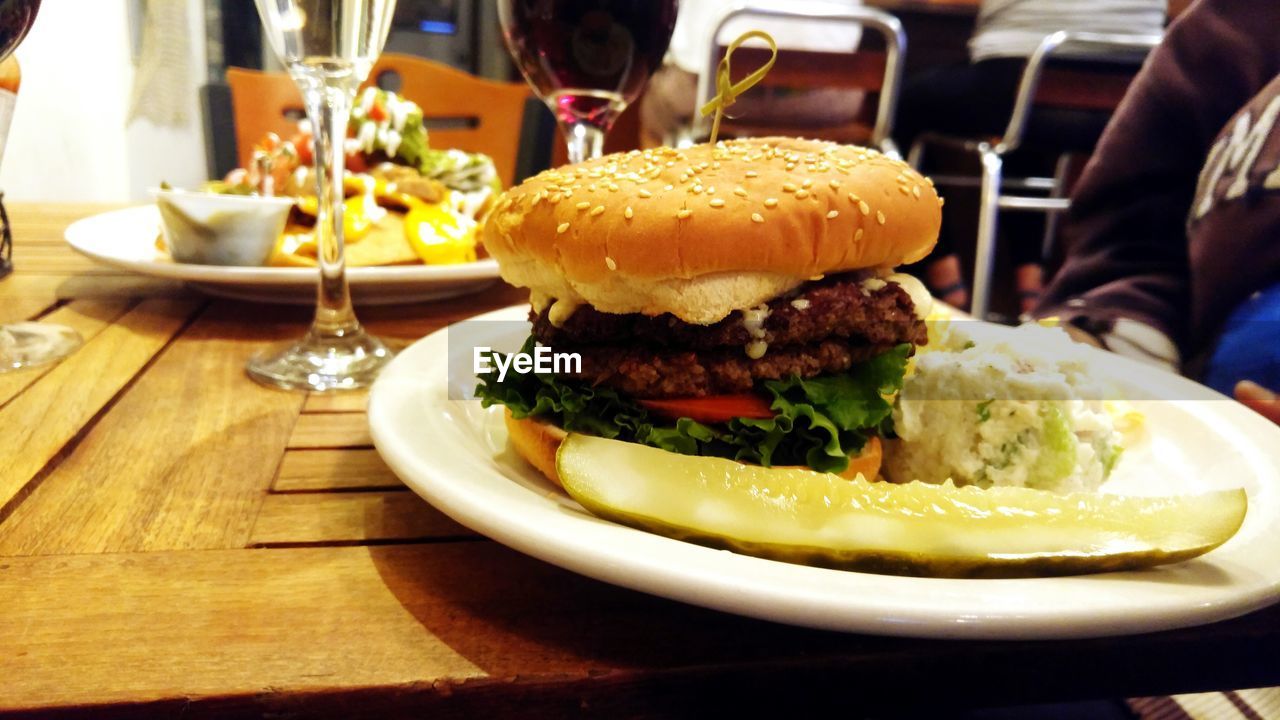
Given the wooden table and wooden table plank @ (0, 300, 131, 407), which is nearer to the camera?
the wooden table

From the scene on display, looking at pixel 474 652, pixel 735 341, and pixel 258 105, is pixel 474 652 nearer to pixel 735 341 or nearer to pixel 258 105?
pixel 735 341

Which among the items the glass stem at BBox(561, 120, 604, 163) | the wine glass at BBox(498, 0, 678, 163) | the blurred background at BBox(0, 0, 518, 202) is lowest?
the blurred background at BBox(0, 0, 518, 202)

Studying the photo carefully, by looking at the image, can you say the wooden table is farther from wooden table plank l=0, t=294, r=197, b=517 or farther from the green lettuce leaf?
the green lettuce leaf

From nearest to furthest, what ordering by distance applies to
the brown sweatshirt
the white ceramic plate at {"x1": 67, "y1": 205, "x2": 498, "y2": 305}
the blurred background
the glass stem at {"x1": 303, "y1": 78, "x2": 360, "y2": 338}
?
the glass stem at {"x1": 303, "y1": 78, "x2": 360, "y2": 338}
the white ceramic plate at {"x1": 67, "y1": 205, "x2": 498, "y2": 305}
the brown sweatshirt
the blurred background

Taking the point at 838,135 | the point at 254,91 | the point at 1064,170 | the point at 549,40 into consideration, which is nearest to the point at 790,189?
the point at 549,40

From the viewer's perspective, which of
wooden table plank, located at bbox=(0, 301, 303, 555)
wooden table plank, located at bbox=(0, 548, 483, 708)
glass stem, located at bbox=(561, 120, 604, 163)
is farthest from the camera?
glass stem, located at bbox=(561, 120, 604, 163)

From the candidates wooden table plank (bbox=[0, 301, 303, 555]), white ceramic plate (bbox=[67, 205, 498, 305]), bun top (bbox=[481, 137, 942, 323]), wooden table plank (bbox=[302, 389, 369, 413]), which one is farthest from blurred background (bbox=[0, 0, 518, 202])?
bun top (bbox=[481, 137, 942, 323])
